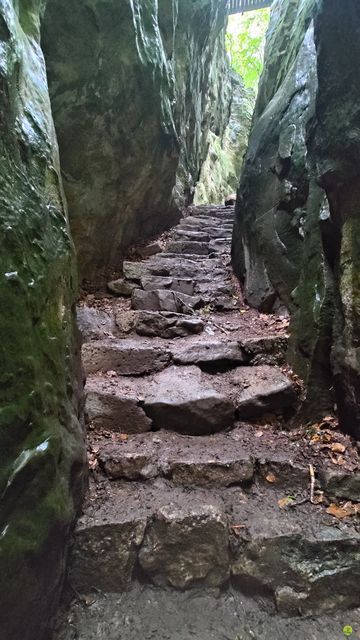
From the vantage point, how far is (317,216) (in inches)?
110

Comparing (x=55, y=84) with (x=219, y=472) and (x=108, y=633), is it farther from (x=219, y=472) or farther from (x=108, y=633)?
(x=108, y=633)

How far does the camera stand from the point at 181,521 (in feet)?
5.90

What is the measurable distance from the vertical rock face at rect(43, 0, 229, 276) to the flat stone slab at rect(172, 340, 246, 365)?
1905mm

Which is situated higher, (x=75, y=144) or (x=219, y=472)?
(x=75, y=144)

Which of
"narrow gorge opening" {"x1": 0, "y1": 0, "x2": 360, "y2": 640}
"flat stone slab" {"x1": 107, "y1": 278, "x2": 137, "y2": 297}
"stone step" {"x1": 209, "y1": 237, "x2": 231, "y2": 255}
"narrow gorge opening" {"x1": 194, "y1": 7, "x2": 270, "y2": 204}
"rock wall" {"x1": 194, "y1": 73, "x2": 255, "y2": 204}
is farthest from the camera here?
"narrow gorge opening" {"x1": 194, "y1": 7, "x2": 270, "y2": 204}

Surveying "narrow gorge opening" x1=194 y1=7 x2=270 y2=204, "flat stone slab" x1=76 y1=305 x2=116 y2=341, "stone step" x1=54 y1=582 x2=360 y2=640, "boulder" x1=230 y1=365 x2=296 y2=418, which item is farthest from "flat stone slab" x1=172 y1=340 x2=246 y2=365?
"narrow gorge opening" x1=194 y1=7 x2=270 y2=204

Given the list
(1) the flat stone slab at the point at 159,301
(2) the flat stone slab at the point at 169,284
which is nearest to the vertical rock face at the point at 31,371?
(1) the flat stone slab at the point at 159,301

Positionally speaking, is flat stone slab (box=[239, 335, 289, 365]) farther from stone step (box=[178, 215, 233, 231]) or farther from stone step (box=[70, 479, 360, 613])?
stone step (box=[178, 215, 233, 231])

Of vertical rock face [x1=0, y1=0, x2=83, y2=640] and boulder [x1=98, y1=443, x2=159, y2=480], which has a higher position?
vertical rock face [x1=0, y1=0, x2=83, y2=640]

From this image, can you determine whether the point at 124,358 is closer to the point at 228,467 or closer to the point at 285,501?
the point at 228,467

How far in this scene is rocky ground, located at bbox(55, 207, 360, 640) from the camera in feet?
5.34

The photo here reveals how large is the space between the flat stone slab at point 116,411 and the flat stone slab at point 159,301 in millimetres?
1767

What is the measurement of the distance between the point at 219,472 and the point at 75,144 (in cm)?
376

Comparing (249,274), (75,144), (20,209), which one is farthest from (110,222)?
(20,209)
